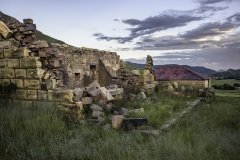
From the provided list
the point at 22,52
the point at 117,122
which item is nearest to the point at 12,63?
the point at 22,52

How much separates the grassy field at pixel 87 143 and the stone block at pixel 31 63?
4.91 feet

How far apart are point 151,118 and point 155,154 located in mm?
3938

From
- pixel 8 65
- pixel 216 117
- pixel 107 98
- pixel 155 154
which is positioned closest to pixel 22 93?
pixel 8 65

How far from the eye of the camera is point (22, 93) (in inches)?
350

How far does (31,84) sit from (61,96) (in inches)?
41.8

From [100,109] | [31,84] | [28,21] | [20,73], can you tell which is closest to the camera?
[31,84]

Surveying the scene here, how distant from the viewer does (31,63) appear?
8.62 metres

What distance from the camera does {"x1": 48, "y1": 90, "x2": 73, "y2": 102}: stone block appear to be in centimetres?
824

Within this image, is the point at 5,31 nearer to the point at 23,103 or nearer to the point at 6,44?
the point at 6,44

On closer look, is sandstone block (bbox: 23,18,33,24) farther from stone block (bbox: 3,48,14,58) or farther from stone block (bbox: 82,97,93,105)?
stone block (bbox: 82,97,93,105)

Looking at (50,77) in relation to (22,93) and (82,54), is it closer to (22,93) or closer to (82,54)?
(22,93)

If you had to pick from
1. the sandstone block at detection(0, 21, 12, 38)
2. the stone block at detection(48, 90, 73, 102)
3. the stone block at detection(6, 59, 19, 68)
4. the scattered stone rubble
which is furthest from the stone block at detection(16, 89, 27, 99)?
the sandstone block at detection(0, 21, 12, 38)

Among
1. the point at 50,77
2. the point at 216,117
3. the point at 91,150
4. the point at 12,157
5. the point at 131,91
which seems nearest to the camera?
the point at 12,157

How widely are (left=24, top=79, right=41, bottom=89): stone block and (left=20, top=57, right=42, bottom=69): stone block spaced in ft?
1.31
